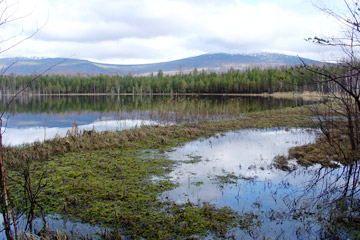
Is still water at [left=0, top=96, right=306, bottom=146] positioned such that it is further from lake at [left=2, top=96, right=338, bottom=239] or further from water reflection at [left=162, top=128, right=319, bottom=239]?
water reflection at [left=162, top=128, right=319, bottom=239]

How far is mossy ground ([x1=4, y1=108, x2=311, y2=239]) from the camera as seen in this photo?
5.77 meters

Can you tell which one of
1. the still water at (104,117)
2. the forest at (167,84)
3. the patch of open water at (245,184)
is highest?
the forest at (167,84)

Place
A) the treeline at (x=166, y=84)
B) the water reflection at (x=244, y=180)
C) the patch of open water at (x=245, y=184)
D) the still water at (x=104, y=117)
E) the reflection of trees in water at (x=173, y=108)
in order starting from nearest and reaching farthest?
the patch of open water at (x=245, y=184)
the water reflection at (x=244, y=180)
the still water at (x=104, y=117)
the reflection of trees in water at (x=173, y=108)
the treeline at (x=166, y=84)

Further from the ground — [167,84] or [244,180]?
[167,84]

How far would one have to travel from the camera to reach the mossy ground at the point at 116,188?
5773 mm

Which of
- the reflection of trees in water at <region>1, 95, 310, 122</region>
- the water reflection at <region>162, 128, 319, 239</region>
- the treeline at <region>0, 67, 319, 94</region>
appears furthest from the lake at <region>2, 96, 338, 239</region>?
the treeline at <region>0, 67, 319, 94</region>

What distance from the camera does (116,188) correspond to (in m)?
7.86

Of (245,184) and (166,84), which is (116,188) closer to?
(245,184)

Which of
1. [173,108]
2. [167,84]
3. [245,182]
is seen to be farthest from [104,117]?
[167,84]

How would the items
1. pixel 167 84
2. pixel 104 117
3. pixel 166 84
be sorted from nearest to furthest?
pixel 104 117
pixel 167 84
pixel 166 84

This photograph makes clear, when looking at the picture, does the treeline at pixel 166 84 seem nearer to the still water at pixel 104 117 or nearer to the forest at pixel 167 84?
the forest at pixel 167 84

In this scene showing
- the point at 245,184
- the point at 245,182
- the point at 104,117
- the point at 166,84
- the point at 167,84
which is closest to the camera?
the point at 245,184

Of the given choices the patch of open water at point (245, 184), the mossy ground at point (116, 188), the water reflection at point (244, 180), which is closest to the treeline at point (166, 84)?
the water reflection at point (244, 180)

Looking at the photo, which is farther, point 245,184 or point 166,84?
point 166,84
